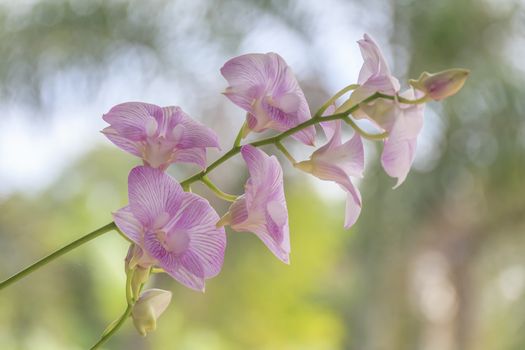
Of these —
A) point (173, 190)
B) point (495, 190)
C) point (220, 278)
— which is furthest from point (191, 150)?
point (220, 278)

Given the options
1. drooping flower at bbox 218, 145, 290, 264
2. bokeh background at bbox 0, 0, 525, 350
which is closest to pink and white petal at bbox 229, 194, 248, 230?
drooping flower at bbox 218, 145, 290, 264

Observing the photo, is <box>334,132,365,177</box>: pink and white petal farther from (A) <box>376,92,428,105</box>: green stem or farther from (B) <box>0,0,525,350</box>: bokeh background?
(B) <box>0,0,525,350</box>: bokeh background

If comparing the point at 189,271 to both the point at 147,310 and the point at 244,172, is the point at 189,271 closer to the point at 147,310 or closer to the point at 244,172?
the point at 147,310

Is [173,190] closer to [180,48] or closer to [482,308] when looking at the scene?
[180,48]

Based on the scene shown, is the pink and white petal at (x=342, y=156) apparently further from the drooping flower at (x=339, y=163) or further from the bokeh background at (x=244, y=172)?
the bokeh background at (x=244, y=172)

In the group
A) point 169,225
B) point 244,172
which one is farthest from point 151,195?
point 244,172

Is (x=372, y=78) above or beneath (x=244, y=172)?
beneath
